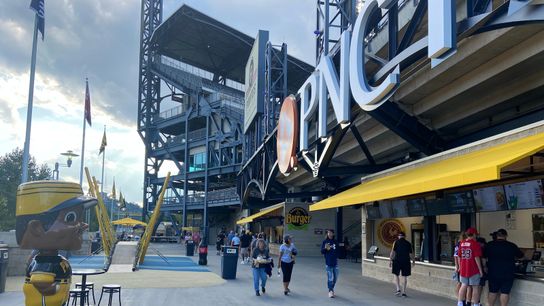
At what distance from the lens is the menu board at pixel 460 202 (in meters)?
12.2

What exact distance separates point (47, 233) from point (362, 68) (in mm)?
8429

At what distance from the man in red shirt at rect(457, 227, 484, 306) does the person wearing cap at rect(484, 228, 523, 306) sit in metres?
0.20

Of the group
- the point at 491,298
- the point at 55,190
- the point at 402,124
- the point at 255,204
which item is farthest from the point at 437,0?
the point at 255,204

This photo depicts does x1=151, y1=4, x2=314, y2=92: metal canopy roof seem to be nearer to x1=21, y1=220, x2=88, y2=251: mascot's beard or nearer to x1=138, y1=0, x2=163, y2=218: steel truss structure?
x1=138, y1=0, x2=163, y2=218: steel truss structure

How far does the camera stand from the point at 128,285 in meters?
14.5

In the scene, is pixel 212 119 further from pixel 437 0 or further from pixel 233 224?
pixel 437 0

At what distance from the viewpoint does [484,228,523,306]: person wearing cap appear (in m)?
9.41

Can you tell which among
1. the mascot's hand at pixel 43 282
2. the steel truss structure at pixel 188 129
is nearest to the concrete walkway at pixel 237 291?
the mascot's hand at pixel 43 282

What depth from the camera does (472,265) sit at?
973 cm

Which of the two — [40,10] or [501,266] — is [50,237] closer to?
[501,266]

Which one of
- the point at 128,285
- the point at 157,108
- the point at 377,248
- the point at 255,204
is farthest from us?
the point at 157,108

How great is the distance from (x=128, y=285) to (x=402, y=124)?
9.57 meters

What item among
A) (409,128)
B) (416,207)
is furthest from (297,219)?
(416,207)

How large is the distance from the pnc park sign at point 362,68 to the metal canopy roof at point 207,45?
119ft
